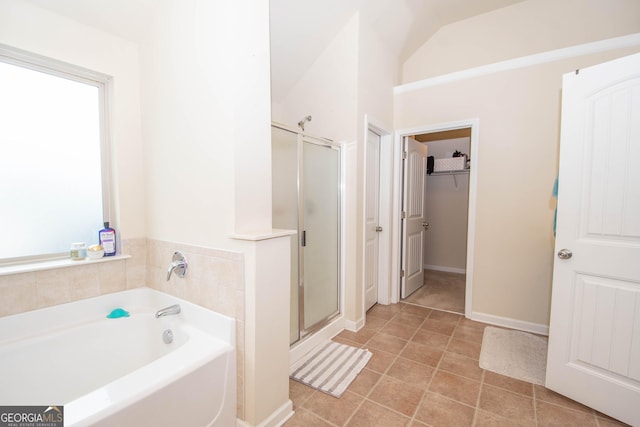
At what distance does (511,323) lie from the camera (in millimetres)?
2598

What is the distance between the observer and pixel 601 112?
1521mm

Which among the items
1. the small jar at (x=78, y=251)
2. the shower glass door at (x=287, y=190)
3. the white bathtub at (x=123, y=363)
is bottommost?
the white bathtub at (x=123, y=363)

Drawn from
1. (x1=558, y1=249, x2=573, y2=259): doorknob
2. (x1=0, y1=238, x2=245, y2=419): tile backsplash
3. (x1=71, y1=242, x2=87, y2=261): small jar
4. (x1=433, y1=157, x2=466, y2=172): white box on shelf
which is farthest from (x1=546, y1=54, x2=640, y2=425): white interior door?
(x1=71, y1=242, x2=87, y2=261): small jar

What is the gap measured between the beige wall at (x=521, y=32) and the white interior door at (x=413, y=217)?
947mm

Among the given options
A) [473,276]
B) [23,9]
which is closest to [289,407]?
[473,276]

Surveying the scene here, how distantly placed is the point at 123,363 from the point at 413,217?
10.3 feet

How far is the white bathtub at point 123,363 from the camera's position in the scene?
3.36ft

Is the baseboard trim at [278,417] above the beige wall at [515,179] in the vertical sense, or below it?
below

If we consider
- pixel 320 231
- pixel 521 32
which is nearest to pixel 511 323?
pixel 320 231

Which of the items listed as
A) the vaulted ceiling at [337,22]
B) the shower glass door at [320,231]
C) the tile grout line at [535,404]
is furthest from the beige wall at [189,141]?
the tile grout line at [535,404]

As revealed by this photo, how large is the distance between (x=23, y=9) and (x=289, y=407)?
8.74 ft

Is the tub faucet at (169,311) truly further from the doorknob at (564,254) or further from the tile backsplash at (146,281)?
the doorknob at (564,254)

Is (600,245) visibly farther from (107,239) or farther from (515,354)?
(107,239)

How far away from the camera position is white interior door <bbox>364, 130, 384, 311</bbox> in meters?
2.85
